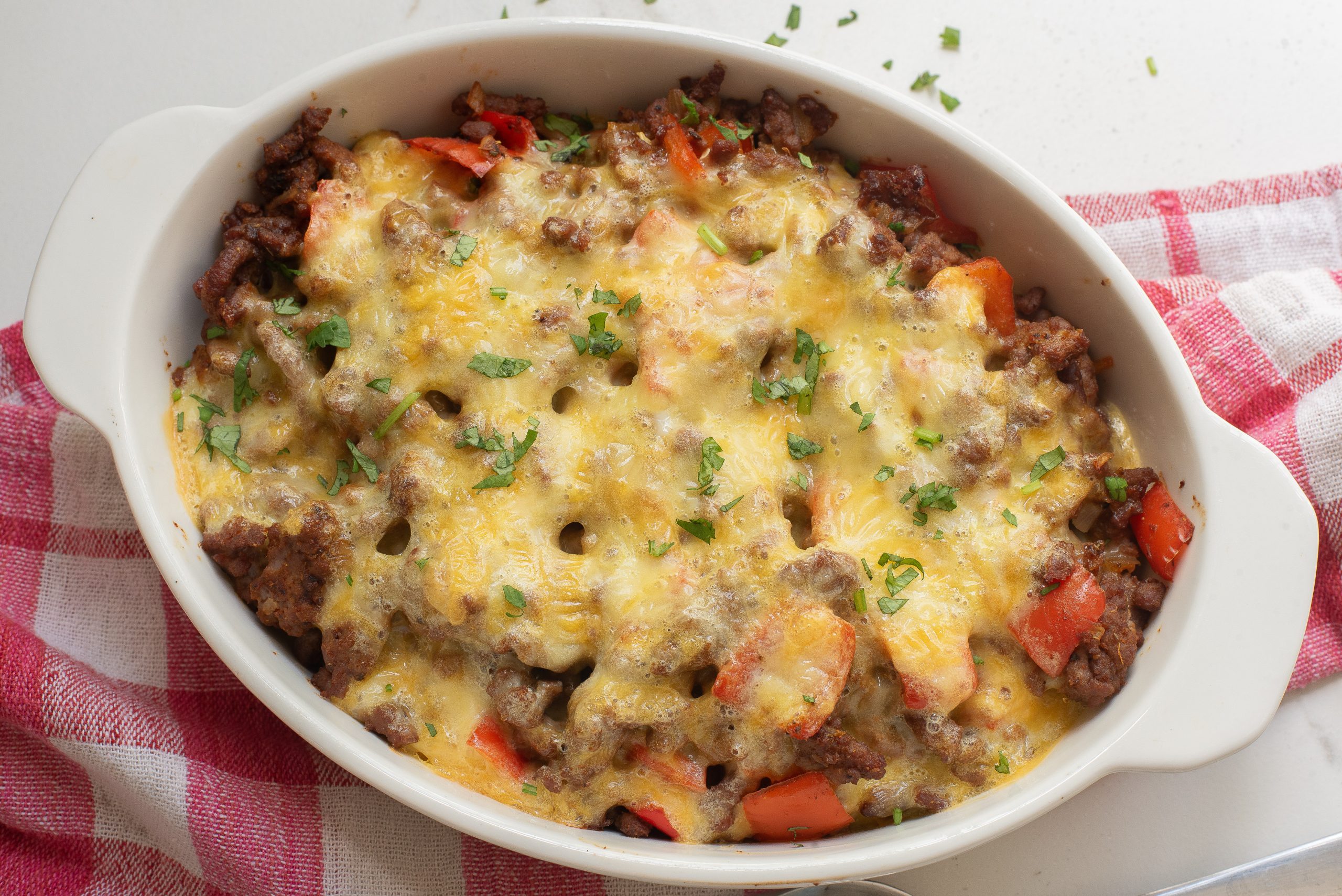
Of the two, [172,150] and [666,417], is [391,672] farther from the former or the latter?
[172,150]

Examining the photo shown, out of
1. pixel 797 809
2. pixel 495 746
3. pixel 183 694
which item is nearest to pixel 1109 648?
pixel 797 809

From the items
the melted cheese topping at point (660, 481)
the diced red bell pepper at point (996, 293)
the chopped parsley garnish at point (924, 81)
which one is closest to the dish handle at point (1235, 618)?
the melted cheese topping at point (660, 481)

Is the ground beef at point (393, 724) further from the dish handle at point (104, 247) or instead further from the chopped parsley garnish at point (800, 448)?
the chopped parsley garnish at point (800, 448)

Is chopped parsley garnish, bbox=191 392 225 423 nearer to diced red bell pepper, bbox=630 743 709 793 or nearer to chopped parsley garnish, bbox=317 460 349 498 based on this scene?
chopped parsley garnish, bbox=317 460 349 498

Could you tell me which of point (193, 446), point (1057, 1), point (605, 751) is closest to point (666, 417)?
point (605, 751)

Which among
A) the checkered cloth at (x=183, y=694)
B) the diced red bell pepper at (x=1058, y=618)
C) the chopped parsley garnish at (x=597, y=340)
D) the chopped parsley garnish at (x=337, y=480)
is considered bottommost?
the checkered cloth at (x=183, y=694)
